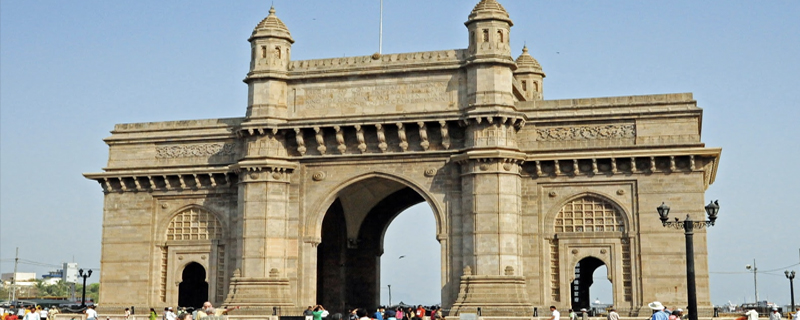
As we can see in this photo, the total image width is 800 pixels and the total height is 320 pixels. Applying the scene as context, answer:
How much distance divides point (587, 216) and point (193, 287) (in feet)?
56.6

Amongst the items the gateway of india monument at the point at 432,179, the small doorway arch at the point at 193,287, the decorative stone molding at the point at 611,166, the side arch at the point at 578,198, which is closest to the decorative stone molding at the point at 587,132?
the gateway of india monument at the point at 432,179

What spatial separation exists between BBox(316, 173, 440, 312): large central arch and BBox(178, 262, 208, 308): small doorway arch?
16.2ft

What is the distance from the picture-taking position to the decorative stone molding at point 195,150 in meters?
41.4

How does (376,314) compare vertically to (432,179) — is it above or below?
below

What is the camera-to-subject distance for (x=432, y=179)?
38.4 metres

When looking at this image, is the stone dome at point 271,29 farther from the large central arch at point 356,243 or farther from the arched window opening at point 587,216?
the arched window opening at point 587,216

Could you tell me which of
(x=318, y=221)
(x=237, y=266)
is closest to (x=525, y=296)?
(x=318, y=221)

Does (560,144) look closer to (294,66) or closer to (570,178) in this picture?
(570,178)

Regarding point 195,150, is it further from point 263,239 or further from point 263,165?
point 263,239

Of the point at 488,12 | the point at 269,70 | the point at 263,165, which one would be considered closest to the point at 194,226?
the point at 263,165

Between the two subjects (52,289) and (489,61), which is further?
(52,289)

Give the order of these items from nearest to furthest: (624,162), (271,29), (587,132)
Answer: (624,162) < (587,132) < (271,29)

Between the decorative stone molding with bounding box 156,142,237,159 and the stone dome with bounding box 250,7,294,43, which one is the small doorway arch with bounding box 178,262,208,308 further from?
the stone dome with bounding box 250,7,294,43

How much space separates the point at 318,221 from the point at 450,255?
17.6ft
